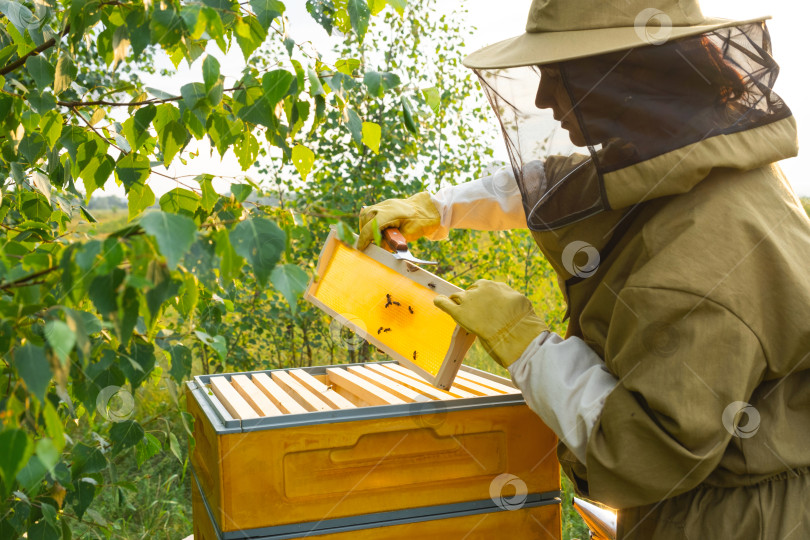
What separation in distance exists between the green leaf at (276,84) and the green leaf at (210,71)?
0.08 metres

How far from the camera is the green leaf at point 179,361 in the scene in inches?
50.8

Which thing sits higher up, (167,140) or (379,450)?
(167,140)

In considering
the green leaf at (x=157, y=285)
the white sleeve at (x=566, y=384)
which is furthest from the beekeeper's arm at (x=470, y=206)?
the green leaf at (x=157, y=285)

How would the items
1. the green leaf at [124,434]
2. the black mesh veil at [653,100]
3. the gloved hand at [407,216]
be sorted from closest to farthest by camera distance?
the green leaf at [124,434] < the black mesh veil at [653,100] < the gloved hand at [407,216]

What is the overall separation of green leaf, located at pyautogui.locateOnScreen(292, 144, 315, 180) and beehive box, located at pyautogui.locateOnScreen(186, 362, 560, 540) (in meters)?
0.61

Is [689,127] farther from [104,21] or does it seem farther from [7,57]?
[7,57]

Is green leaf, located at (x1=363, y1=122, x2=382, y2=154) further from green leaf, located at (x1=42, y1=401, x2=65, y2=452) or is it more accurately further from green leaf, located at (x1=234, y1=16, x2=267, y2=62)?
green leaf, located at (x1=42, y1=401, x2=65, y2=452)

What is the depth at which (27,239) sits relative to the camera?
1.59 meters

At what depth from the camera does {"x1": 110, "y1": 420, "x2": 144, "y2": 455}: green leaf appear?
55.3 inches

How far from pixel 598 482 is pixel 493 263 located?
3312mm

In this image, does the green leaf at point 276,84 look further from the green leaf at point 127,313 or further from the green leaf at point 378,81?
the green leaf at point 127,313

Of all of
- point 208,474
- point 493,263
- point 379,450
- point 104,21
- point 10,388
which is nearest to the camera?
point 10,388

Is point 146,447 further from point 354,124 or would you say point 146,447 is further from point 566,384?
point 566,384

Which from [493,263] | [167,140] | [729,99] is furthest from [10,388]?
[493,263]
